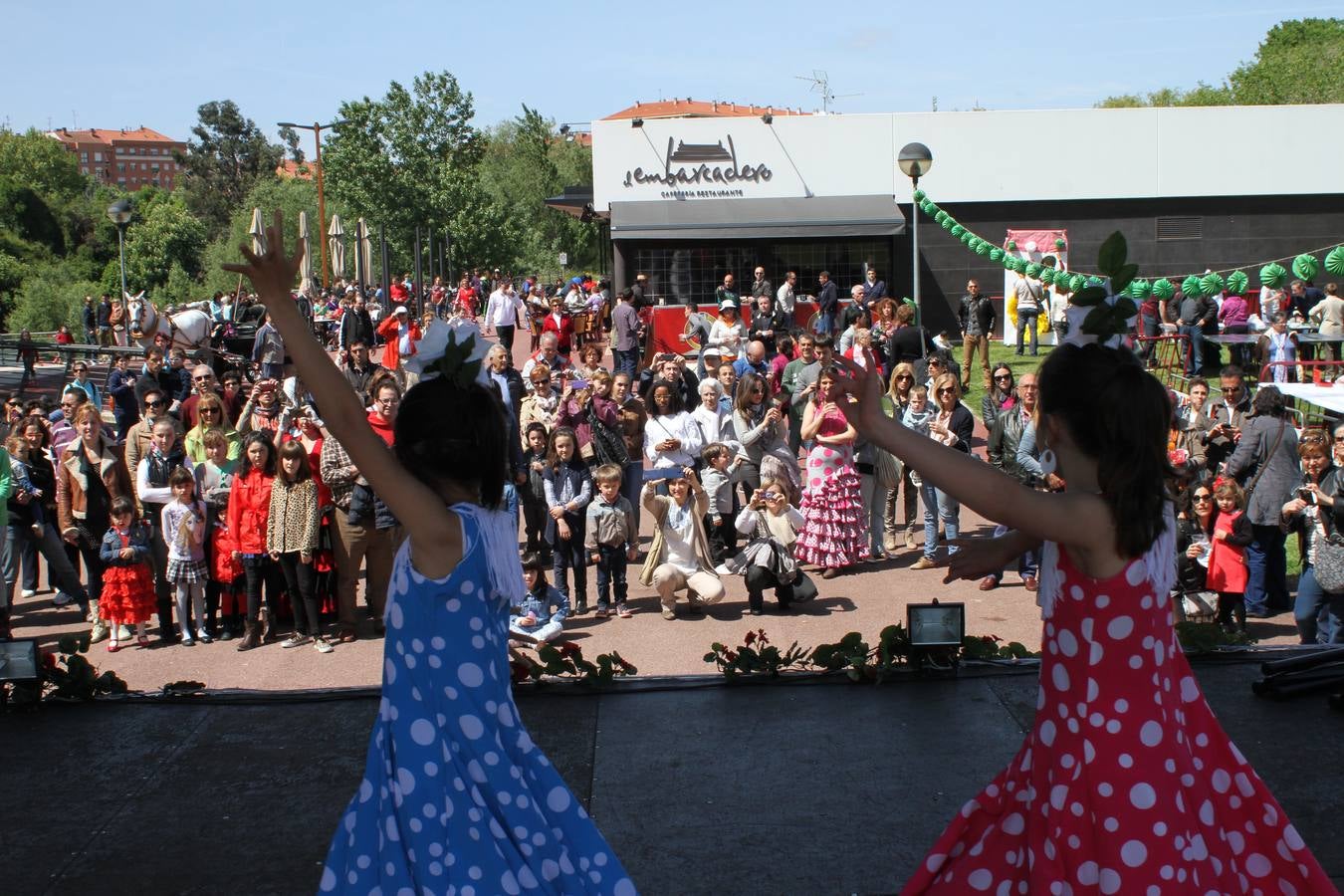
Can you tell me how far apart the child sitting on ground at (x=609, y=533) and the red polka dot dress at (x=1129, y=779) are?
6350mm

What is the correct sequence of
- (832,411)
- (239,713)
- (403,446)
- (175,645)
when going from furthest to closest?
(832,411) < (175,645) < (239,713) < (403,446)

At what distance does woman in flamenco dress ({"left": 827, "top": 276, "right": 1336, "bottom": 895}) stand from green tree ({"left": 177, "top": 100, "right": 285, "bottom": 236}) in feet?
346

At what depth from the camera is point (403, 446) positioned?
2891 mm

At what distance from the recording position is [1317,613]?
296 inches

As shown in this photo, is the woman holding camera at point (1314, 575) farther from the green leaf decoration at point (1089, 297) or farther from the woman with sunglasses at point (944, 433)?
the green leaf decoration at point (1089, 297)

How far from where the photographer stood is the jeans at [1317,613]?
24.3 feet

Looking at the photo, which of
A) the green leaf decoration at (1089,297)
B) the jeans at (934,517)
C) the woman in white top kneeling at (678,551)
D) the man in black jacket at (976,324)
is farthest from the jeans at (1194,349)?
the green leaf decoration at (1089,297)

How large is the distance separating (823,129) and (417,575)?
76.9ft

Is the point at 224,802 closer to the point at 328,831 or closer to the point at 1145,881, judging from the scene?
the point at 328,831

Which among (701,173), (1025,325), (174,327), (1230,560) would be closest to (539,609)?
(1230,560)

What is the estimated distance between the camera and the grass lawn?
59.6 ft

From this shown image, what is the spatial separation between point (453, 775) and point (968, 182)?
24.1 meters

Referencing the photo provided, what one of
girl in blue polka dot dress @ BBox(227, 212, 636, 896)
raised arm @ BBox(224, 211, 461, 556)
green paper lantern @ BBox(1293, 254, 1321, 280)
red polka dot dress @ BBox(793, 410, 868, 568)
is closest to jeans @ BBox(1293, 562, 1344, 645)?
red polka dot dress @ BBox(793, 410, 868, 568)

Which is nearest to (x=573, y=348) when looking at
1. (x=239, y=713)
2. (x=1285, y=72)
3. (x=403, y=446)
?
(x=239, y=713)
